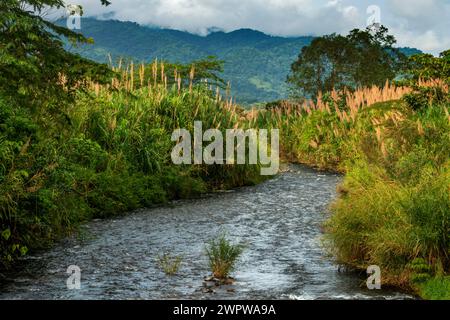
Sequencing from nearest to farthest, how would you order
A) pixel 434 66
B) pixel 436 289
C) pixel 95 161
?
pixel 436 289 < pixel 95 161 < pixel 434 66

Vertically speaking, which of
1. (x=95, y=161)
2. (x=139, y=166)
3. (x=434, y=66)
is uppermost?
(x=434, y=66)

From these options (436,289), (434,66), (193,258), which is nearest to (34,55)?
(193,258)

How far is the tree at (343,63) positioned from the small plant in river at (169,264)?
32059 millimetres

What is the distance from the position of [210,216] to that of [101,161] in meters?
2.44

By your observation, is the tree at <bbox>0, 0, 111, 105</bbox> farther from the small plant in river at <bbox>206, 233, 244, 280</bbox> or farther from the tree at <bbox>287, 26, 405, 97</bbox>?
the tree at <bbox>287, 26, 405, 97</bbox>

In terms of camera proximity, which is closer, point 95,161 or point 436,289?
point 436,289

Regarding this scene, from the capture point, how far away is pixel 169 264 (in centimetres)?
853

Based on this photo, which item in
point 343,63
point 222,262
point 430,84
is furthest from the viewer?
point 343,63

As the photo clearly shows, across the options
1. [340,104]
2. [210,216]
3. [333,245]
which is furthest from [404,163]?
[340,104]

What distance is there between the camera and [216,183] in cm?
1631

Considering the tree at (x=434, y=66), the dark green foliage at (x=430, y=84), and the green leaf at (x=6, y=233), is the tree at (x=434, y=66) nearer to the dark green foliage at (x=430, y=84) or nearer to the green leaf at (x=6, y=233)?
the dark green foliage at (x=430, y=84)

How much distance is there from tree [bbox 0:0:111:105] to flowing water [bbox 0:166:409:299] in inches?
92.4

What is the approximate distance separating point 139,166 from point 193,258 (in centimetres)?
552

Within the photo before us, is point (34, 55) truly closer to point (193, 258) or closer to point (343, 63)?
point (193, 258)
